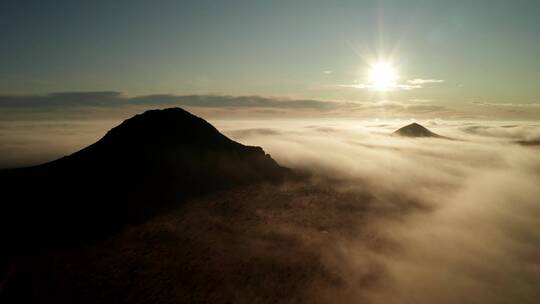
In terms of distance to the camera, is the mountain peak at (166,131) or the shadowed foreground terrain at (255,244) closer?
the shadowed foreground terrain at (255,244)

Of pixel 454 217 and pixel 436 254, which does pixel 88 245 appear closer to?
pixel 436 254

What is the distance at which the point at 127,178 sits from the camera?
121 ft

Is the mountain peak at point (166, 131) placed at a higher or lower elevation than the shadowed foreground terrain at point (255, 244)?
higher

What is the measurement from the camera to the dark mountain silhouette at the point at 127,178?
28.3 m

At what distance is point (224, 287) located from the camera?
19.3 m

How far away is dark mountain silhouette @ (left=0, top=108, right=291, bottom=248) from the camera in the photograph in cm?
2827

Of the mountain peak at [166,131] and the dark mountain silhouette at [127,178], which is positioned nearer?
the dark mountain silhouette at [127,178]

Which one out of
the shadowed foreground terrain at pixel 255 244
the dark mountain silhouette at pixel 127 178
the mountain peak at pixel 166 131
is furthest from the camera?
the mountain peak at pixel 166 131

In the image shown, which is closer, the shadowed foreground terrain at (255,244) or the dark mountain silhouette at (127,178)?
the shadowed foreground terrain at (255,244)

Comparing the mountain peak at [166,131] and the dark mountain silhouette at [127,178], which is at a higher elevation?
the mountain peak at [166,131]

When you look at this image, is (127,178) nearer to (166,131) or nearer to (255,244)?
(166,131)

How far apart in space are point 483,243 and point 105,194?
36.7 m

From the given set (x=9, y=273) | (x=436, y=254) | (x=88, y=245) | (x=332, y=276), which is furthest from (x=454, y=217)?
(x=9, y=273)

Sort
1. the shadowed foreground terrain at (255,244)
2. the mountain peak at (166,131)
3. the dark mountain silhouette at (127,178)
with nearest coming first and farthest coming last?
the shadowed foreground terrain at (255,244) → the dark mountain silhouette at (127,178) → the mountain peak at (166,131)
